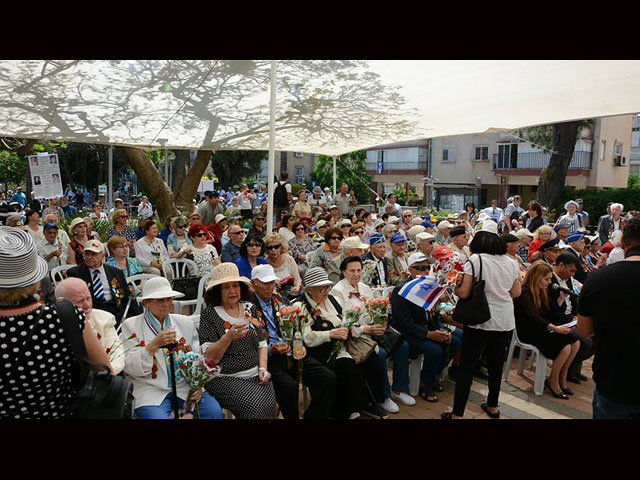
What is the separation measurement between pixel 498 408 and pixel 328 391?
1.60 meters

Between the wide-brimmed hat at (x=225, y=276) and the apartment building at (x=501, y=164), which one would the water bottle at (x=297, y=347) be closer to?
the wide-brimmed hat at (x=225, y=276)

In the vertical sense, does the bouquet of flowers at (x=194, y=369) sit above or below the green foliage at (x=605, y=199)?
below

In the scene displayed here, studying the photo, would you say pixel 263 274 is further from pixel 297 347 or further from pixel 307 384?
pixel 307 384

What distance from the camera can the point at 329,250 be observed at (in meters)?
6.27

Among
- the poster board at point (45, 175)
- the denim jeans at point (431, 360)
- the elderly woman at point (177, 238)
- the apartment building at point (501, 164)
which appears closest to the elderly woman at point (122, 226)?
the elderly woman at point (177, 238)

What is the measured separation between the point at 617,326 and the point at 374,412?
223 centimetres

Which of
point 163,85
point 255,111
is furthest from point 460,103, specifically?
point 163,85

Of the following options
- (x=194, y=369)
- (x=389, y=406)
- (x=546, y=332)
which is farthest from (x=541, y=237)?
(x=194, y=369)

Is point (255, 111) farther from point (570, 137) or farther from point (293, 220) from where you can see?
point (570, 137)

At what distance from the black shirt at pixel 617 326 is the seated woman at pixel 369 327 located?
175 cm

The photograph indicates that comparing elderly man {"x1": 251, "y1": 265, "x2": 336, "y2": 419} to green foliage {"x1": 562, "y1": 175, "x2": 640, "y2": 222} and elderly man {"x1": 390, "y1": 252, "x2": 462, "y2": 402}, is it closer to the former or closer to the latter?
elderly man {"x1": 390, "y1": 252, "x2": 462, "y2": 402}

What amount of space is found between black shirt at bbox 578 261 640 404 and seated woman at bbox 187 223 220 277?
4.80 m

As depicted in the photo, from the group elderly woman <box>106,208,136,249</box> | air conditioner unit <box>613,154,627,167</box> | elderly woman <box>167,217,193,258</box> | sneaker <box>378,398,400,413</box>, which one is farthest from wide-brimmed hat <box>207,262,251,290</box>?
air conditioner unit <box>613,154,627,167</box>

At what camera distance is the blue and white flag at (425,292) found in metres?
3.86
